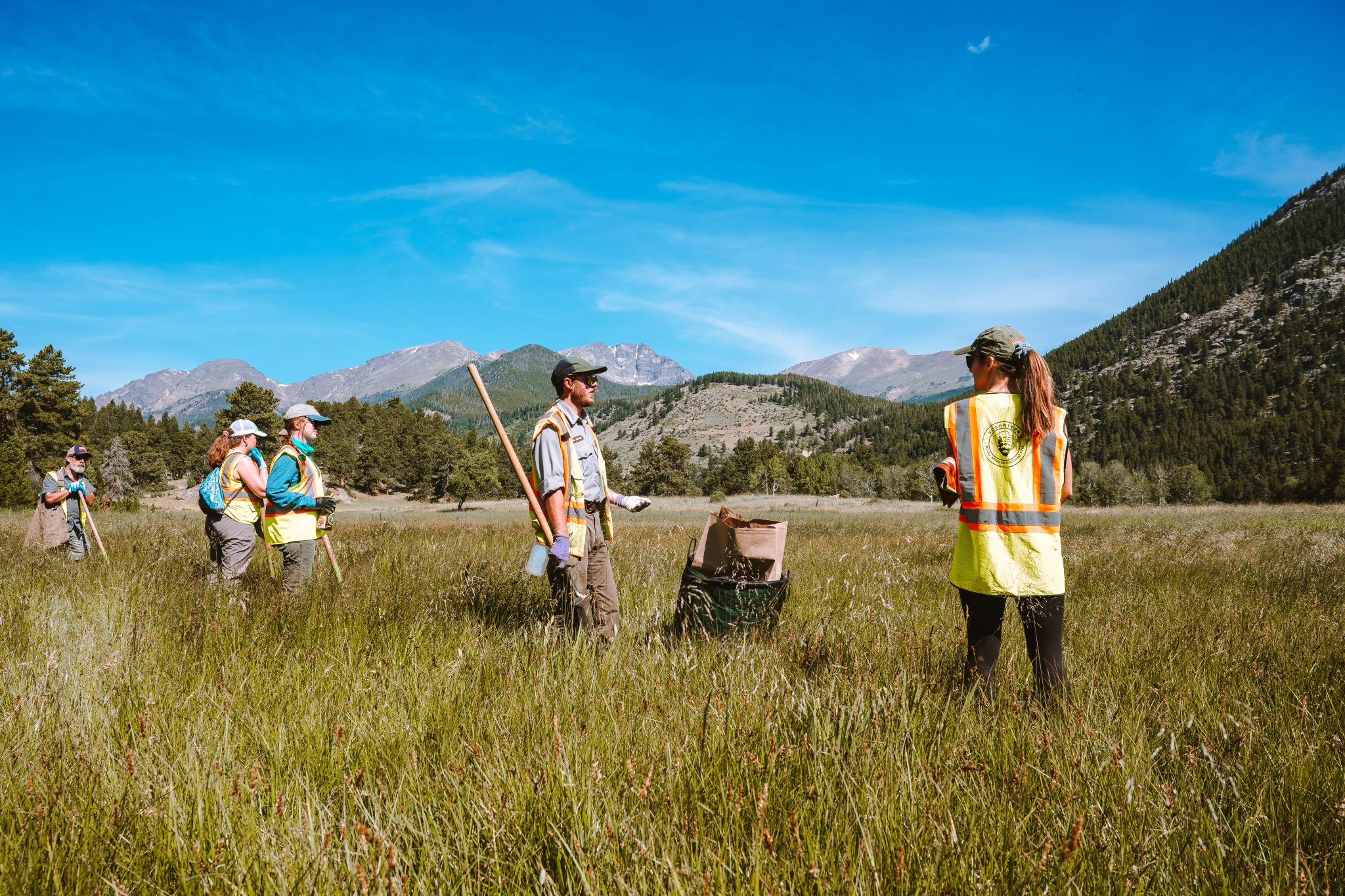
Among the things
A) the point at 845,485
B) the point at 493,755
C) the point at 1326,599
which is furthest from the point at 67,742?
the point at 845,485

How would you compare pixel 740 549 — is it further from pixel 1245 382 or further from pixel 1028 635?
pixel 1245 382

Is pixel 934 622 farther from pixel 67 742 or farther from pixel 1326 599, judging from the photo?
pixel 67 742

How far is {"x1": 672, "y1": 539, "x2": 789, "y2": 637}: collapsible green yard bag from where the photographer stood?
389 centimetres

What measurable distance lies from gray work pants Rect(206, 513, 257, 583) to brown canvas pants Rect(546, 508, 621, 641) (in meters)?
4.01

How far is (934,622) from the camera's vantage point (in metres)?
4.51

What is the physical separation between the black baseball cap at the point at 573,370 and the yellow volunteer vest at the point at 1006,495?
2.36 metres

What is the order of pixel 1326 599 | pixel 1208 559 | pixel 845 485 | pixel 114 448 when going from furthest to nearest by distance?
pixel 845 485 < pixel 114 448 < pixel 1208 559 < pixel 1326 599

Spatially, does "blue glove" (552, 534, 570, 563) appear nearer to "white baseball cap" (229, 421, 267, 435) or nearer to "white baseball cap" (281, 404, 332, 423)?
"white baseball cap" (281, 404, 332, 423)

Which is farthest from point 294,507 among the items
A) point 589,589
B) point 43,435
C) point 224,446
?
point 43,435

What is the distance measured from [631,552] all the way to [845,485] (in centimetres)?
10526

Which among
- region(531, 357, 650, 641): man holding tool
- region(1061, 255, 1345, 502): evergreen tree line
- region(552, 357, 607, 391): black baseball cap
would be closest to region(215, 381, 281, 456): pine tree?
region(552, 357, 607, 391): black baseball cap

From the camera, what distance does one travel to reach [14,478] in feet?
109

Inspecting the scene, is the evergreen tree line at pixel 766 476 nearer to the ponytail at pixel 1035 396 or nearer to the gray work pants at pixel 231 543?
the gray work pants at pixel 231 543

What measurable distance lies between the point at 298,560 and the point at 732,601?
14.6 ft
